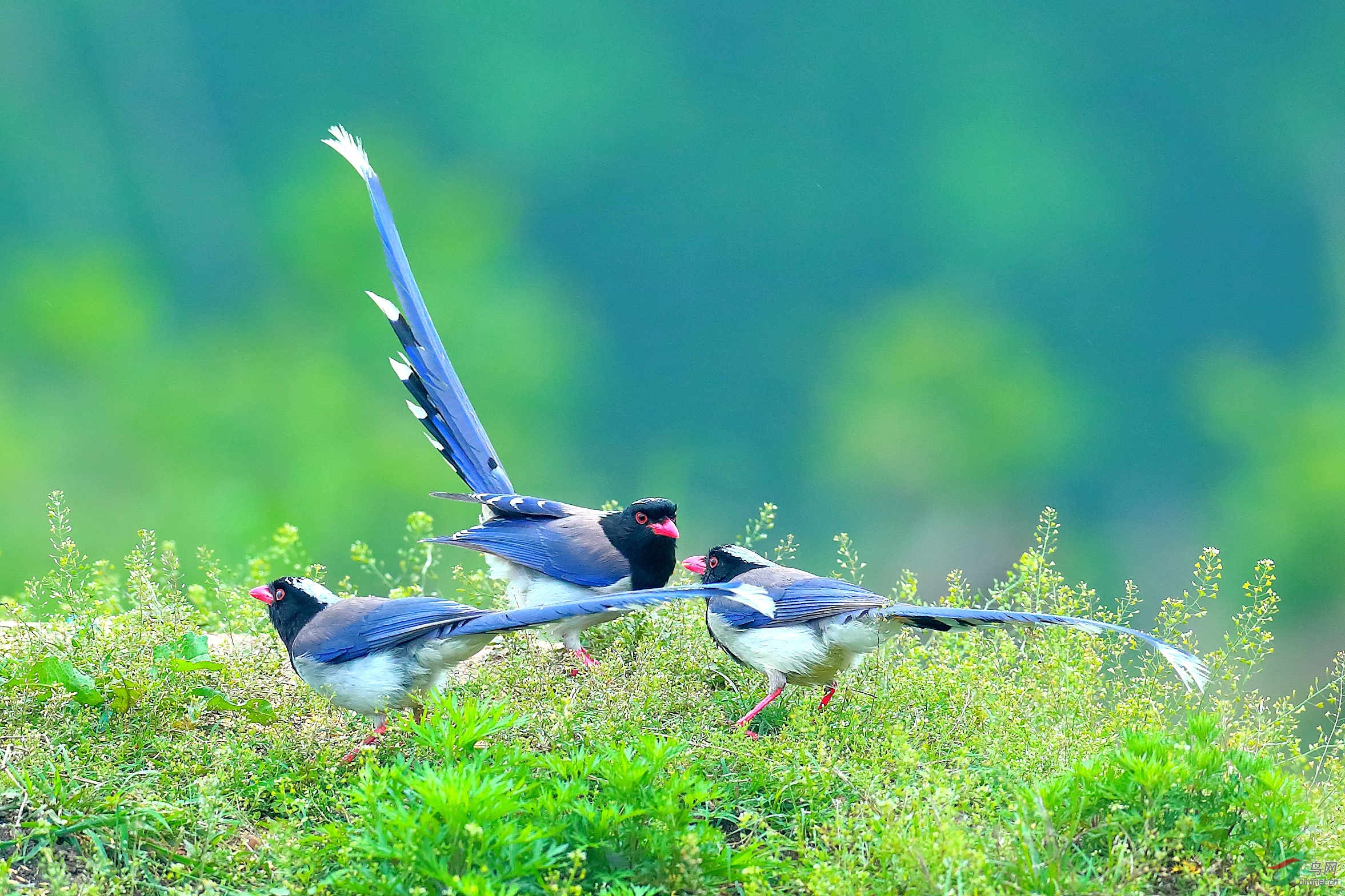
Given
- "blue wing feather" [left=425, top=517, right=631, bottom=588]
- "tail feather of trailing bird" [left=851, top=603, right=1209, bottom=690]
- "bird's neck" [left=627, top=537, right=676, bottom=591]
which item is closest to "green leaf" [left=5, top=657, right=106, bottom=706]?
"blue wing feather" [left=425, top=517, right=631, bottom=588]

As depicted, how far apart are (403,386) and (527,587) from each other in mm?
952

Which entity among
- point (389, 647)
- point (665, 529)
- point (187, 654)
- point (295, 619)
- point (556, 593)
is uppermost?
point (665, 529)

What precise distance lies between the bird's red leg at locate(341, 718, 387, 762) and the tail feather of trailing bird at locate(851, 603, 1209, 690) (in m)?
1.24

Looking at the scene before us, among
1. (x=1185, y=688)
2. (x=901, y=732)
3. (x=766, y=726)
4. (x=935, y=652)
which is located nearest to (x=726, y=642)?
(x=766, y=726)

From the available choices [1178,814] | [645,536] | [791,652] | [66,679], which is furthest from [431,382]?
[1178,814]

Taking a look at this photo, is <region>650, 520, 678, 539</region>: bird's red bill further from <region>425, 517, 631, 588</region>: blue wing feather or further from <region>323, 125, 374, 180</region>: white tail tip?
<region>323, 125, 374, 180</region>: white tail tip

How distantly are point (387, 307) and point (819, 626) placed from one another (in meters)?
2.00

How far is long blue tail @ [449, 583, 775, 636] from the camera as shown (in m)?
2.97

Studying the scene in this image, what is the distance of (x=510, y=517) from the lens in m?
4.33

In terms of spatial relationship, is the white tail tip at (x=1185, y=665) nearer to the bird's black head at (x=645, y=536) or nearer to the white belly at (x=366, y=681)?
the bird's black head at (x=645, y=536)

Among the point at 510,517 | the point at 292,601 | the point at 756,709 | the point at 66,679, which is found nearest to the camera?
the point at 66,679

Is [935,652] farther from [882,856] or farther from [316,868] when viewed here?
[316,868]

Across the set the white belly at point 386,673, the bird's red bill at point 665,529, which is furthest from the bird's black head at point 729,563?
the white belly at point 386,673

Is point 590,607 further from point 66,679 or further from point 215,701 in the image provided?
point 66,679
